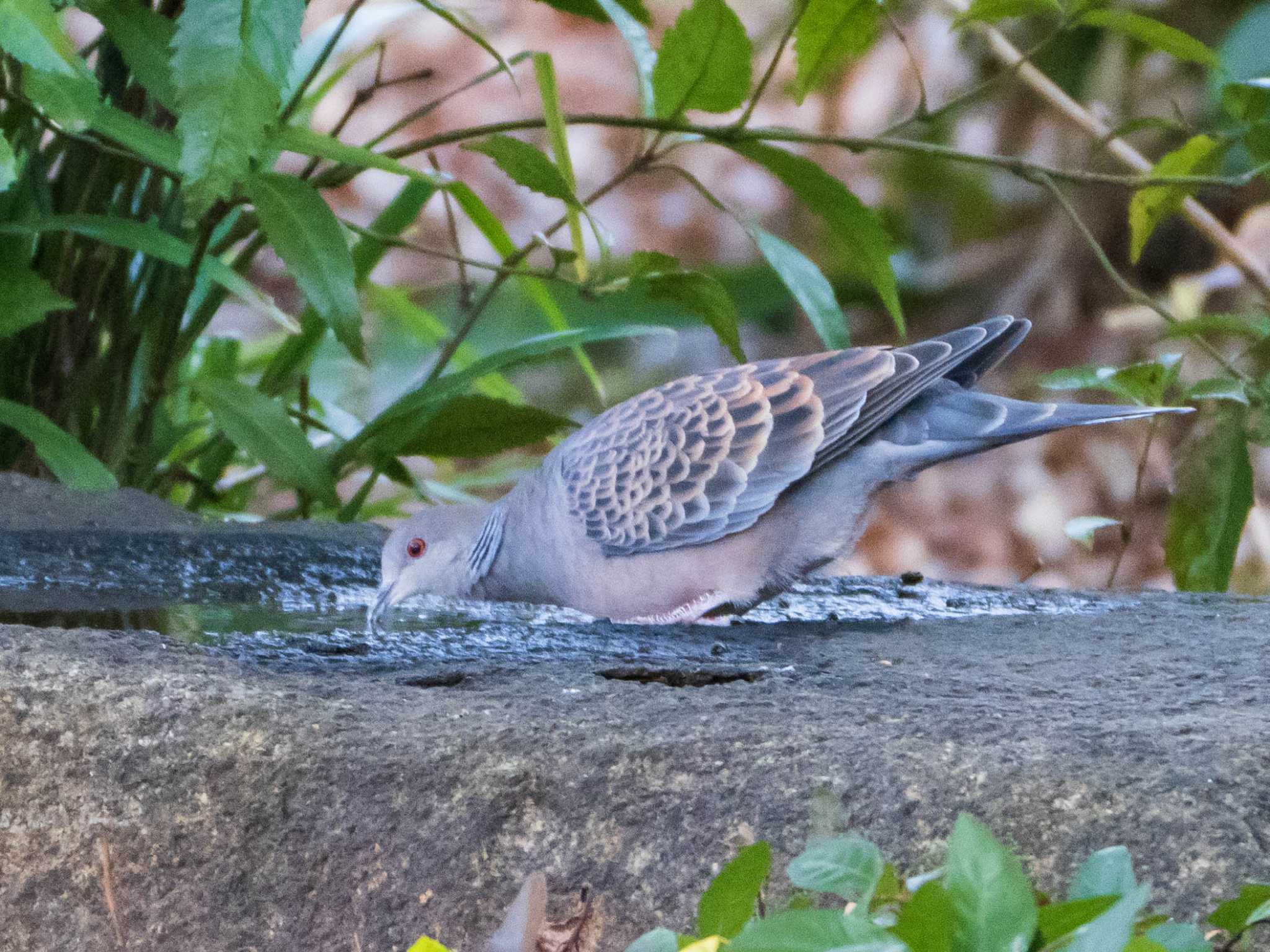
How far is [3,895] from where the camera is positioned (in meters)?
1.40

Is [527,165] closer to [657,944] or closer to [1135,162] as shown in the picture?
[657,944]

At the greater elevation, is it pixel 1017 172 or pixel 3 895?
pixel 1017 172

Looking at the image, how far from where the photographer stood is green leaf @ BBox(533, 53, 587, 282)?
7.53ft

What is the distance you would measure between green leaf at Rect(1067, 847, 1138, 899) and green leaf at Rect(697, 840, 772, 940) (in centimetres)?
22

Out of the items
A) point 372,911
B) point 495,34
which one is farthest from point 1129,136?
point 372,911

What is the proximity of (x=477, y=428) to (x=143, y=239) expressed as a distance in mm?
819

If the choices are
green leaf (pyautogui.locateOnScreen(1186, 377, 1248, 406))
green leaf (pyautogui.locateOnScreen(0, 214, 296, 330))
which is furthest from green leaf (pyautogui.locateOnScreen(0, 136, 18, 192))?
green leaf (pyautogui.locateOnScreen(1186, 377, 1248, 406))

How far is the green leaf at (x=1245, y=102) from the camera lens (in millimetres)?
2760

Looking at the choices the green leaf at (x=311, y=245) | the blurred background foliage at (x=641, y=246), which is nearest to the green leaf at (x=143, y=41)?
the blurred background foliage at (x=641, y=246)

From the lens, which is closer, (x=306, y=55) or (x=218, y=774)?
(x=218, y=774)

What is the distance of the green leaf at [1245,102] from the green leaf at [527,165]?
138cm

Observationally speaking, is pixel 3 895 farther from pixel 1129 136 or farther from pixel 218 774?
pixel 1129 136

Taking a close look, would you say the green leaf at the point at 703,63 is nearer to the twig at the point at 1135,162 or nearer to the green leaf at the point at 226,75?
the twig at the point at 1135,162

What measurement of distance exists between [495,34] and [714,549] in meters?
6.55
